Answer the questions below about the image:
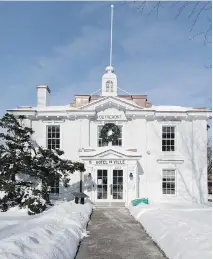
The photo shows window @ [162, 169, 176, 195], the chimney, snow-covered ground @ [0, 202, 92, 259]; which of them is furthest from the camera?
the chimney

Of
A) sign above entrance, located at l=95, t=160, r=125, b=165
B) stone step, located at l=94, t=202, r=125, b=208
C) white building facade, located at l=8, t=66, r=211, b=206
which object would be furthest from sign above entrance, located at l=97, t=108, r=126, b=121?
stone step, located at l=94, t=202, r=125, b=208

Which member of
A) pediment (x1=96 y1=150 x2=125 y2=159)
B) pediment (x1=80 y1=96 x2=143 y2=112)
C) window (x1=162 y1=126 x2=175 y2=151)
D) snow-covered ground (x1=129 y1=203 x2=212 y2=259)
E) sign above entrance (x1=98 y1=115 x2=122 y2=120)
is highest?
pediment (x1=80 y1=96 x2=143 y2=112)

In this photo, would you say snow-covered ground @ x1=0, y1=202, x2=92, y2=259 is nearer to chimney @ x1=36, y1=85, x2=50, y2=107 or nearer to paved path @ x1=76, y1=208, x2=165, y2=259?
paved path @ x1=76, y1=208, x2=165, y2=259

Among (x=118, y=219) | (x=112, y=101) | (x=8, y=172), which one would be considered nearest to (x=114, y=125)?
(x=112, y=101)

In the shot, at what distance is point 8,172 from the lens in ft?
57.3

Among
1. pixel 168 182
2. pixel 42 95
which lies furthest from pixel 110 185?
pixel 42 95

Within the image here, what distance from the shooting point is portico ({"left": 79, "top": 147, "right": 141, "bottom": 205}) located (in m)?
19.7

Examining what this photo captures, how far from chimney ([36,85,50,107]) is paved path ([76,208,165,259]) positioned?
13.7 metres

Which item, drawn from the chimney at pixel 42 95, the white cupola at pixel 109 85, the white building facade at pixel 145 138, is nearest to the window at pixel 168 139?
the white building facade at pixel 145 138

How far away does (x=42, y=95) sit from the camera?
79.8 ft

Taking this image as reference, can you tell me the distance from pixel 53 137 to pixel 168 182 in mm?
8196

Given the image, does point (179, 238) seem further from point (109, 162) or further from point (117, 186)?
point (109, 162)

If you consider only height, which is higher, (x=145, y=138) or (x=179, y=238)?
(x=145, y=138)

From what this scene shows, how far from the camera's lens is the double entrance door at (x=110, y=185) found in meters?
19.7
